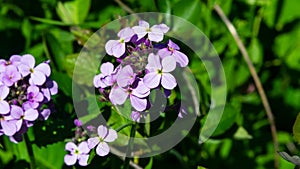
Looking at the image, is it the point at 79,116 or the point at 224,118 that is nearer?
the point at 79,116

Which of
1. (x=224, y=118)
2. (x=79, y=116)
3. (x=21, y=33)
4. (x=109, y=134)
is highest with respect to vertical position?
(x=21, y=33)

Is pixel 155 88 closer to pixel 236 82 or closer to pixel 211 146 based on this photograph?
pixel 211 146

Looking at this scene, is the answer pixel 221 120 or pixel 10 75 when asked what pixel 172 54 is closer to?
pixel 10 75

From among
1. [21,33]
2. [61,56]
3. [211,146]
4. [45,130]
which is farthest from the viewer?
[21,33]

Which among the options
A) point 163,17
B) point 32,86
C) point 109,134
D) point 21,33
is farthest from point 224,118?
point 21,33

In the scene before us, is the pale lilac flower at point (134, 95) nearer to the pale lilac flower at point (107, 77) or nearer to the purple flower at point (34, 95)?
the pale lilac flower at point (107, 77)

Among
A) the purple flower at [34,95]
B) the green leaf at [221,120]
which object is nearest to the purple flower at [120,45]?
the purple flower at [34,95]

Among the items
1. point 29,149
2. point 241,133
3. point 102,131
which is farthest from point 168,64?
point 241,133
